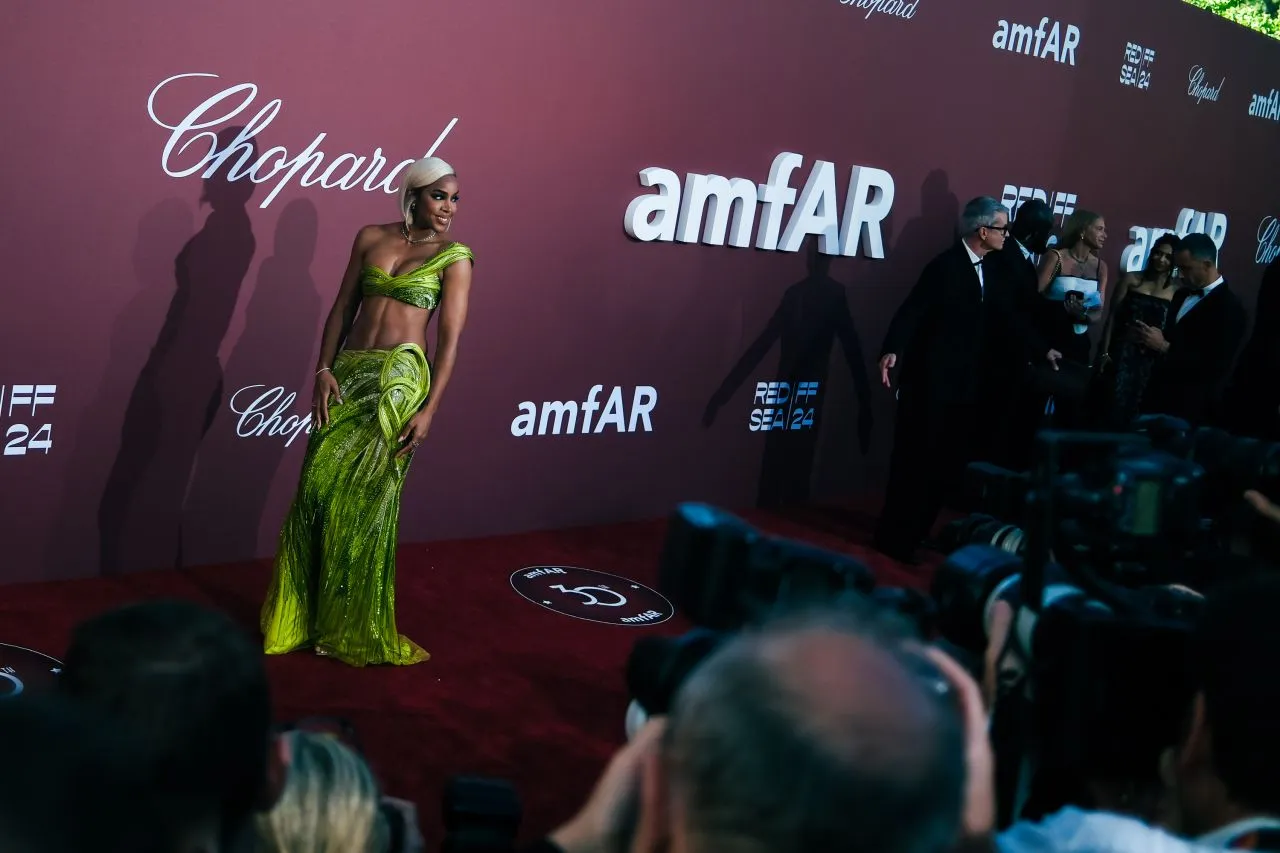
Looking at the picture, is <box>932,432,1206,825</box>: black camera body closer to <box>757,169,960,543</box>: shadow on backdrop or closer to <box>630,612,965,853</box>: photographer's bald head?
<box>630,612,965,853</box>: photographer's bald head

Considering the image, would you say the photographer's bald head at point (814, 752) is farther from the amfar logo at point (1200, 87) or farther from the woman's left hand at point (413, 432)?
the amfar logo at point (1200, 87)

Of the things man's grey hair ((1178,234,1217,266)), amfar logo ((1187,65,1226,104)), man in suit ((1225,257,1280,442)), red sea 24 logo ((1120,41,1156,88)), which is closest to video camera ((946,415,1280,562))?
man in suit ((1225,257,1280,442))

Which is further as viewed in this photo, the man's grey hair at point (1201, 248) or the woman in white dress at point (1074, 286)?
the woman in white dress at point (1074, 286)

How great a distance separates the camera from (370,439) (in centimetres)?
388

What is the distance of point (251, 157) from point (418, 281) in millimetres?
791

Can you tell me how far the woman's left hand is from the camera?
3891 mm

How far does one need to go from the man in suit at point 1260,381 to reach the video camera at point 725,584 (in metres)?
4.04

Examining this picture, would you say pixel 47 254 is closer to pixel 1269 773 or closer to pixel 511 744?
pixel 511 744

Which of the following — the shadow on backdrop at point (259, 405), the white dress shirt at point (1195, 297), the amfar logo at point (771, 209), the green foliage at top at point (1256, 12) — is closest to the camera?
the shadow on backdrop at point (259, 405)

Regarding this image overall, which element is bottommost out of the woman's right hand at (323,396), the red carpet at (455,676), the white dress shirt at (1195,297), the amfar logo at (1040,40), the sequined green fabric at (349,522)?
the red carpet at (455,676)

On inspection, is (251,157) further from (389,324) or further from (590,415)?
(590,415)

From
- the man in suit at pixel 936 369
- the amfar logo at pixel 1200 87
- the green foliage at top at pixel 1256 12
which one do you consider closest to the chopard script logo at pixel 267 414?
the man in suit at pixel 936 369

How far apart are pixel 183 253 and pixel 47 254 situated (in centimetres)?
41

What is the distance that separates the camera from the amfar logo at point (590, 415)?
5.41m
